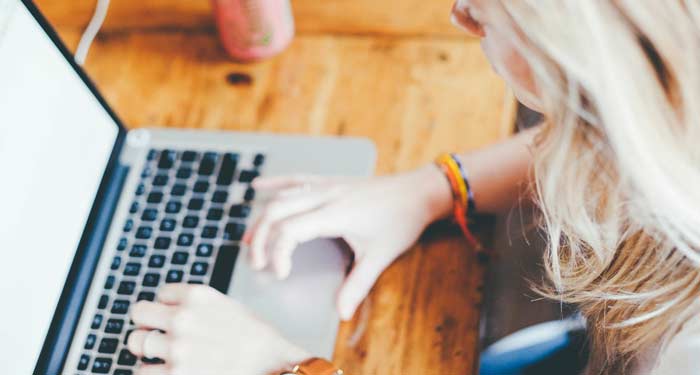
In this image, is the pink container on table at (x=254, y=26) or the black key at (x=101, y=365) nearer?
the black key at (x=101, y=365)

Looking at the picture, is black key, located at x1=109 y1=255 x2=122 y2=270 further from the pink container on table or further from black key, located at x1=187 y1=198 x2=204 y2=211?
the pink container on table

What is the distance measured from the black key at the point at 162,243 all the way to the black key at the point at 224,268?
0.19 ft

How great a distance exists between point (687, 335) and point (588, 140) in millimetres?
173

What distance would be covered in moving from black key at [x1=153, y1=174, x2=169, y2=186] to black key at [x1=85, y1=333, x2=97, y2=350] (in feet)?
0.60

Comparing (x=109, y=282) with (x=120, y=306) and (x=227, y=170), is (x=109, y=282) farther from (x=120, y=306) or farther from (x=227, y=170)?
(x=227, y=170)

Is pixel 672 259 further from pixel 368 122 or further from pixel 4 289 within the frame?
pixel 4 289

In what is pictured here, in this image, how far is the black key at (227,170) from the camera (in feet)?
2.56

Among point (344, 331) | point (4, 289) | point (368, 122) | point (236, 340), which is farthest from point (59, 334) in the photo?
point (368, 122)

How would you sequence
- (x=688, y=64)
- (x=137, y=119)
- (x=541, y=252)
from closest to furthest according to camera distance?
(x=688, y=64), (x=541, y=252), (x=137, y=119)

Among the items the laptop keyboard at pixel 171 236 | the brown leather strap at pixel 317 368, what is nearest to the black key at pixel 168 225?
the laptop keyboard at pixel 171 236

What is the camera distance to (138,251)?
0.74 meters

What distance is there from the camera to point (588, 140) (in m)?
0.49

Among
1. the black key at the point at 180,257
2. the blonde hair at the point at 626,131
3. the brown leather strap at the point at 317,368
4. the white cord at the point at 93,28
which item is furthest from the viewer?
the white cord at the point at 93,28

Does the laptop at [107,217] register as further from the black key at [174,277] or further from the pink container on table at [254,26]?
the pink container on table at [254,26]
